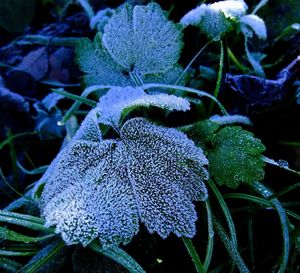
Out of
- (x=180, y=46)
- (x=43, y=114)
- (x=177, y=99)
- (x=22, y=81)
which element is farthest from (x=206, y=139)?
(x=22, y=81)

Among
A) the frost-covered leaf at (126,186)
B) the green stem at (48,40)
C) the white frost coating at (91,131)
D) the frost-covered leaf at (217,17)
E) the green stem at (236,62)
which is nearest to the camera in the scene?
the frost-covered leaf at (126,186)

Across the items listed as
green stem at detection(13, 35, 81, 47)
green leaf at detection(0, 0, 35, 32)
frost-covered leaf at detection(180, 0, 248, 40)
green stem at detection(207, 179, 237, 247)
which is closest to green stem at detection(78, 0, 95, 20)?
green stem at detection(13, 35, 81, 47)

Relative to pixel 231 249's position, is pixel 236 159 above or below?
above

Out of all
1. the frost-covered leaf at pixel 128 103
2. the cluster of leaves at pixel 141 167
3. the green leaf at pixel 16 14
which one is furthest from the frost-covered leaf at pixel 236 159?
the green leaf at pixel 16 14

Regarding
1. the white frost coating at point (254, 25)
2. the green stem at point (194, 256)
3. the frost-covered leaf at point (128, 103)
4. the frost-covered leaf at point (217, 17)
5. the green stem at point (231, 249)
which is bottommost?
the green stem at point (231, 249)

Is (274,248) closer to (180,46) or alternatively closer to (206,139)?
(206,139)

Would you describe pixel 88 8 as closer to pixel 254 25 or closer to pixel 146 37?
pixel 146 37

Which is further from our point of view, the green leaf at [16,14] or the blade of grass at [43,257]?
the green leaf at [16,14]

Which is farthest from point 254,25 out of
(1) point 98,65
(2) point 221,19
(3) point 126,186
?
(3) point 126,186

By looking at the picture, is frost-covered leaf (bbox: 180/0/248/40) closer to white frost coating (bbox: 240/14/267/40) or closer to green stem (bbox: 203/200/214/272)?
white frost coating (bbox: 240/14/267/40)

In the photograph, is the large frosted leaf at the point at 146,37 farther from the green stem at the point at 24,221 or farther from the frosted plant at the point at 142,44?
the green stem at the point at 24,221
